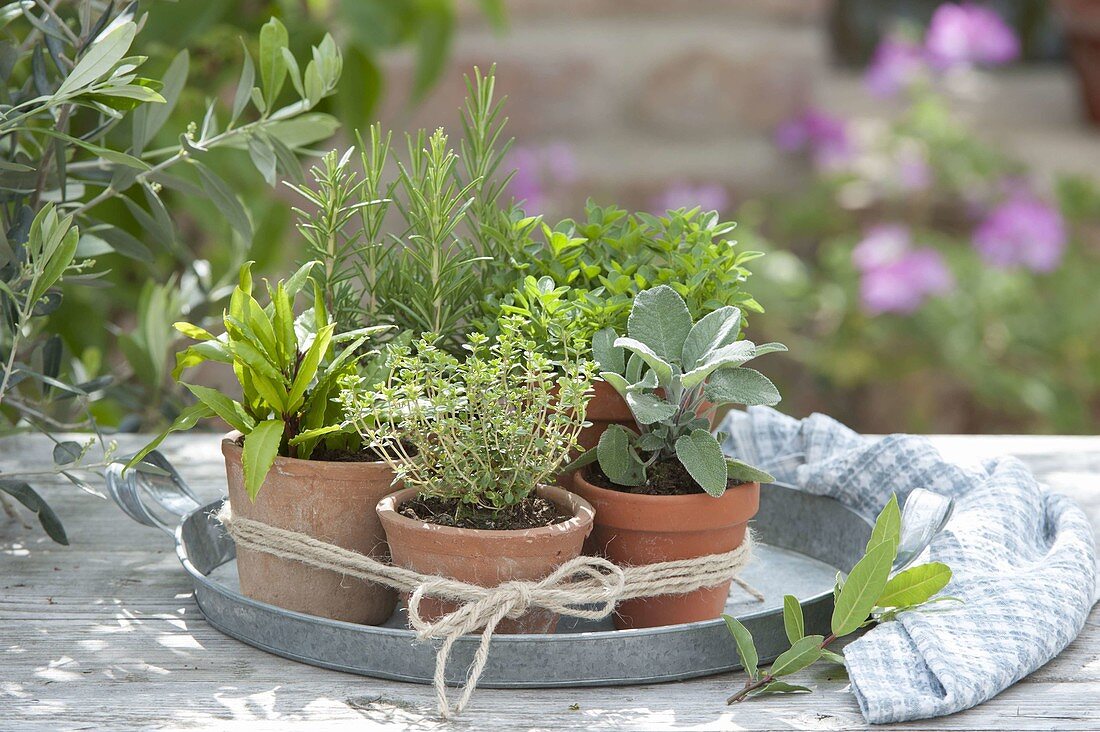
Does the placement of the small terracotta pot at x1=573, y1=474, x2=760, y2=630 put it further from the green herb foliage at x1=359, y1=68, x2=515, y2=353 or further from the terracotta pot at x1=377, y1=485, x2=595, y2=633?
the green herb foliage at x1=359, y1=68, x2=515, y2=353

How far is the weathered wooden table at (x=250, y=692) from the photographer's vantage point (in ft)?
2.00

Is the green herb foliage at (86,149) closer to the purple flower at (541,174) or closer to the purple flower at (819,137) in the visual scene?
the purple flower at (541,174)

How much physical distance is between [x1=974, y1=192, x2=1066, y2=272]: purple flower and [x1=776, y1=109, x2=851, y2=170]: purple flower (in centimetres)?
34

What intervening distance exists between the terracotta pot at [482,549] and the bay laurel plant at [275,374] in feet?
0.23

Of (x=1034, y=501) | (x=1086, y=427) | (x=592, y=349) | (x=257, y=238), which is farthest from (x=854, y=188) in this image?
(x=592, y=349)

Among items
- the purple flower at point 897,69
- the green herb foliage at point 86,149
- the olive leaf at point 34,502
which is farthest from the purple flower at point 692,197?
the olive leaf at point 34,502

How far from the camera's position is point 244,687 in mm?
647

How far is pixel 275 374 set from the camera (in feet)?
2.19

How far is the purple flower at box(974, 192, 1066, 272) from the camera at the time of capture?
7.82ft

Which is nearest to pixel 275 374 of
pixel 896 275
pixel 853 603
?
pixel 853 603

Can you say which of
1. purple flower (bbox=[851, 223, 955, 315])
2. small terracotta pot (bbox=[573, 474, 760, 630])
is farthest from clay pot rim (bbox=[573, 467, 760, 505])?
purple flower (bbox=[851, 223, 955, 315])

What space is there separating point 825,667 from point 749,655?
0.24ft

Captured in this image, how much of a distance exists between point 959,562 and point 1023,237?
71.2 inches

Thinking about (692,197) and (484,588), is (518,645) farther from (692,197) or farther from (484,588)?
(692,197)
